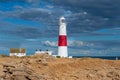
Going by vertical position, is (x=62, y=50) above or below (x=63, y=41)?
below

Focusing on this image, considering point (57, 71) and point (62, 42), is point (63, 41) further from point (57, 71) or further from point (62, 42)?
point (57, 71)

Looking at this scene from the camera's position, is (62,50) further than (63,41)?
Yes

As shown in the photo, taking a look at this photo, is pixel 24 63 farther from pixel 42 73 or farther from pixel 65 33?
pixel 65 33

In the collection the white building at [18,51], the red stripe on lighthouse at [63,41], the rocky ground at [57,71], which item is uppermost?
the red stripe on lighthouse at [63,41]

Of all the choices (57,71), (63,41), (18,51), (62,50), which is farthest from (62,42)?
(57,71)

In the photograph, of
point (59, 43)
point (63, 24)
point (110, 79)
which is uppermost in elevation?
point (63, 24)

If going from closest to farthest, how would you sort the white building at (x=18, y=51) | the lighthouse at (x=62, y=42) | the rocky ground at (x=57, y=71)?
the rocky ground at (x=57, y=71) < the lighthouse at (x=62, y=42) < the white building at (x=18, y=51)

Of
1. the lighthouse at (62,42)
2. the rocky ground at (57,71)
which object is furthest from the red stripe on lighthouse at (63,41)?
the rocky ground at (57,71)

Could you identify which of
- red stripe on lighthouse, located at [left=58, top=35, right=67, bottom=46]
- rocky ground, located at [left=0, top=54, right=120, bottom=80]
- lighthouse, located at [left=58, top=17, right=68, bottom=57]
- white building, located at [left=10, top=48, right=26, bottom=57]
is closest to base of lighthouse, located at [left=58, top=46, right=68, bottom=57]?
lighthouse, located at [left=58, top=17, right=68, bottom=57]

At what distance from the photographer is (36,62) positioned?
26016mm

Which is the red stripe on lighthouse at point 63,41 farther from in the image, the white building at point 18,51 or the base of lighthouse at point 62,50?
the white building at point 18,51

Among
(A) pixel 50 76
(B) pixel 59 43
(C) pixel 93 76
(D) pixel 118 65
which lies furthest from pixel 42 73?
(B) pixel 59 43

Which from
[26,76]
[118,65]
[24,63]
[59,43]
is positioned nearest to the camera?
[26,76]

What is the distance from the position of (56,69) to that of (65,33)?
22.3 m
